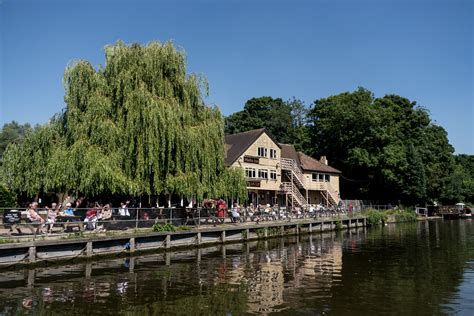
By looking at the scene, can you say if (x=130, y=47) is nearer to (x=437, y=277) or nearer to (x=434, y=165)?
(x=437, y=277)

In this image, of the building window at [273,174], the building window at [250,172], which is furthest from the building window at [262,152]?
the building window at [250,172]

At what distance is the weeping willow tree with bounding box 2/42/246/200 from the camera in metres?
24.8

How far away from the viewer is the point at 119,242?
2434 cm

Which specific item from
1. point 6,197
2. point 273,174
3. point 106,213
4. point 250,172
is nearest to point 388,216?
point 273,174

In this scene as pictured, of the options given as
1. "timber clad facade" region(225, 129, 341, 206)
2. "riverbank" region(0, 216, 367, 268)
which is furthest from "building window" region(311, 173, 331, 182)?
"riverbank" region(0, 216, 367, 268)

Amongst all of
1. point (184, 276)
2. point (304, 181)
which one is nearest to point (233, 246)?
point (184, 276)

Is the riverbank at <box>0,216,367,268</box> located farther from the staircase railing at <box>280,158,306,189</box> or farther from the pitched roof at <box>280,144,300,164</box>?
the pitched roof at <box>280,144,300,164</box>

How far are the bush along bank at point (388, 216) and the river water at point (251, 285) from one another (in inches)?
982

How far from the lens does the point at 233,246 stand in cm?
3002

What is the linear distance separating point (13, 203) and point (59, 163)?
7.00m

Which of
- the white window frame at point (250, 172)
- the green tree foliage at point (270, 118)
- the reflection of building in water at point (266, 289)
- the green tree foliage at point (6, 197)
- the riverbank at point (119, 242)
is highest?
the green tree foliage at point (270, 118)

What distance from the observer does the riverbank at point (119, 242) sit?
20500 millimetres

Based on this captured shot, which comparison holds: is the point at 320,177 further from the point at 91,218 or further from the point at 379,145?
the point at 91,218

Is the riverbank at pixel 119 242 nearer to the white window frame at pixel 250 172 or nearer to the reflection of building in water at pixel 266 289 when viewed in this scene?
the reflection of building in water at pixel 266 289
